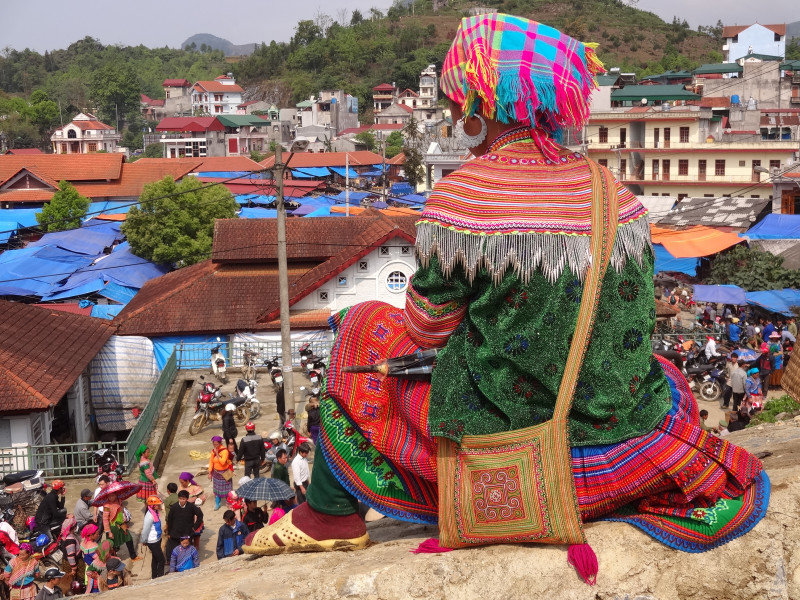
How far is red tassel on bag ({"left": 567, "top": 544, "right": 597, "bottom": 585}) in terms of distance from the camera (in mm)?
4051

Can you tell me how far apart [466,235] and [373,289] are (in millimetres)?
18084

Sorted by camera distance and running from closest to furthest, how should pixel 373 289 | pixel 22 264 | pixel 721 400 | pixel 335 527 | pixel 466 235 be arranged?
pixel 466 235
pixel 335 527
pixel 721 400
pixel 373 289
pixel 22 264

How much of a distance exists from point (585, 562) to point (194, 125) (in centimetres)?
8693

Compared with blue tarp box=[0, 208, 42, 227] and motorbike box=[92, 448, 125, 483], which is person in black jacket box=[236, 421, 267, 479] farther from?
blue tarp box=[0, 208, 42, 227]

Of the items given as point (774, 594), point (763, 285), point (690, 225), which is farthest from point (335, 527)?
point (690, 225)

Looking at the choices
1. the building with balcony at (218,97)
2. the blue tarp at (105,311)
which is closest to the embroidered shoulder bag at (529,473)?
the blue tarp at (105,311)

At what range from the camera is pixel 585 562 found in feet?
13.3

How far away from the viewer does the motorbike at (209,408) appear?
1591 centimetres

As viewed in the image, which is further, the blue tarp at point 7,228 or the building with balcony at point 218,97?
the building with balcony at point 218,97

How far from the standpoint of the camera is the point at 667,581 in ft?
Answer: 13.6

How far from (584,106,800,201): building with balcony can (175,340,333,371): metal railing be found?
90.4 feet

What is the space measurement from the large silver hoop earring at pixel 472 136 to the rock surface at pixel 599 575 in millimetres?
1785

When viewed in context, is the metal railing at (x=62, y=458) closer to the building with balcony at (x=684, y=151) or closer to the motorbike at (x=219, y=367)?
the motorbike at (x=219, y=367)

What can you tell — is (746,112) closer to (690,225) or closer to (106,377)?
(690,225)
